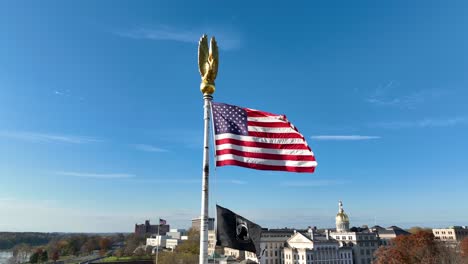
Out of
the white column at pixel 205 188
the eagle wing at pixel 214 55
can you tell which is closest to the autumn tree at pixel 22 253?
the white column at pixel 205 188

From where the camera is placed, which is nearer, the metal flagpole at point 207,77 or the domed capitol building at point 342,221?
the metal flagpole at point 207,77

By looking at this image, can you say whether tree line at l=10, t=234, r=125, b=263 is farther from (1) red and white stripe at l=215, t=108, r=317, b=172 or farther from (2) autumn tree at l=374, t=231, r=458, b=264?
(1) red and white stripe at l=215, t=108, r=317, b=172

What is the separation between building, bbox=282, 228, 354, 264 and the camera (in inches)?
3467

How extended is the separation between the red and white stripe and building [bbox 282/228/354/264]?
82.8 meters

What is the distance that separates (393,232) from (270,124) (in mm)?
117851

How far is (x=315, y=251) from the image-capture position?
88.6 metres

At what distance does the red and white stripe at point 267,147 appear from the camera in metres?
11.5

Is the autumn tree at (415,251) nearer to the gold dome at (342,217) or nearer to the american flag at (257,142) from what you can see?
the gold dome at (342,217)

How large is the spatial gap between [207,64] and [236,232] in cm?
591

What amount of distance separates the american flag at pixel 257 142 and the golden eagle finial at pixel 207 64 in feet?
2.33

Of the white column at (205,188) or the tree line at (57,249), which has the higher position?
the white column at (205,188)

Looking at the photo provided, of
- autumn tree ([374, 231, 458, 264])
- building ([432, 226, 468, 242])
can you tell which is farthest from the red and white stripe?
building ([432, 226, 468, 242])

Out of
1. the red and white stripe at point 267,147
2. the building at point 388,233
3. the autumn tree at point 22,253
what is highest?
the red and white stripe at point 267,147

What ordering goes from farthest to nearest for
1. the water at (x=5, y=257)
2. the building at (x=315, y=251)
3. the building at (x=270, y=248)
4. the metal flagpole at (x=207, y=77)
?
the water at (x=5, y=257)
the building at (x=270, y=248)
the building at (x=315, y=251)
the metal flagpole at (x=207, y=77)
